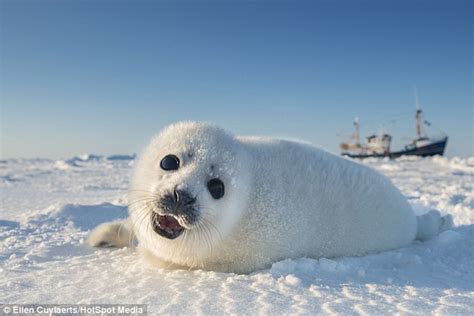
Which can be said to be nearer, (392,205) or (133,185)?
(133,185)

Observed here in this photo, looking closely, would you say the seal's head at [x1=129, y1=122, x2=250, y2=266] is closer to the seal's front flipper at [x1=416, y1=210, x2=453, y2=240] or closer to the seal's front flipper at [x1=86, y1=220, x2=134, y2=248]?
the seal's front flipper at [x1=86, y1=220, x2=134, y2=248]

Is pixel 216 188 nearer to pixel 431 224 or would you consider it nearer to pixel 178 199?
pixel 178 199

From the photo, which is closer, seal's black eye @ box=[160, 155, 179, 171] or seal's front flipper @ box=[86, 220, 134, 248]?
seal's black eye @ box=[160, 155, 179, 171]

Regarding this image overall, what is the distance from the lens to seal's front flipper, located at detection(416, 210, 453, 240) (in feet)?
11.2

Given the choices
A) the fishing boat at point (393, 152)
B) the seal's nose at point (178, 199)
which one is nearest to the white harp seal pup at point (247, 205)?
the seal's nose at point (178, 199)

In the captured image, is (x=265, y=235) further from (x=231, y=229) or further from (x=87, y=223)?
(x=87, y=223)

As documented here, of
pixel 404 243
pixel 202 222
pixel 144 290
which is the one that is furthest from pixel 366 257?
pixel 144 290

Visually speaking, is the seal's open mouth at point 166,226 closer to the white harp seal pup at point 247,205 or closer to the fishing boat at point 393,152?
the white harp seal pup at point 247,205

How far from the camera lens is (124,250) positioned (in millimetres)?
3006

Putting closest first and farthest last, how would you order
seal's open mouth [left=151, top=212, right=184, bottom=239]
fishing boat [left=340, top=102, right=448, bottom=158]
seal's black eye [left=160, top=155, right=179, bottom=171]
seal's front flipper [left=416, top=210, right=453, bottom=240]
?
1. seal's open mouth [left=151, top=212, right=184, bottom=239]
2. seal's black eye [left=160, top=155, right=179, bottom=171]
3. seal's front flipper [left=416, top=210, right=453, bottom=240]
4. fishing boat [left=340, top=102, right=448, bottom=158]

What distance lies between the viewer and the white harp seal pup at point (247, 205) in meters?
2.33

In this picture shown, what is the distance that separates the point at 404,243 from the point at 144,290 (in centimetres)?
199

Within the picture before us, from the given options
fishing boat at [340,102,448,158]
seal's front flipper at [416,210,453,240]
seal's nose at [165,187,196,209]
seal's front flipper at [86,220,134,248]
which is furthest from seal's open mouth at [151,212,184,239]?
fishing boat at [340,102,448,158]

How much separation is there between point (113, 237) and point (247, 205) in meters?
1.11
